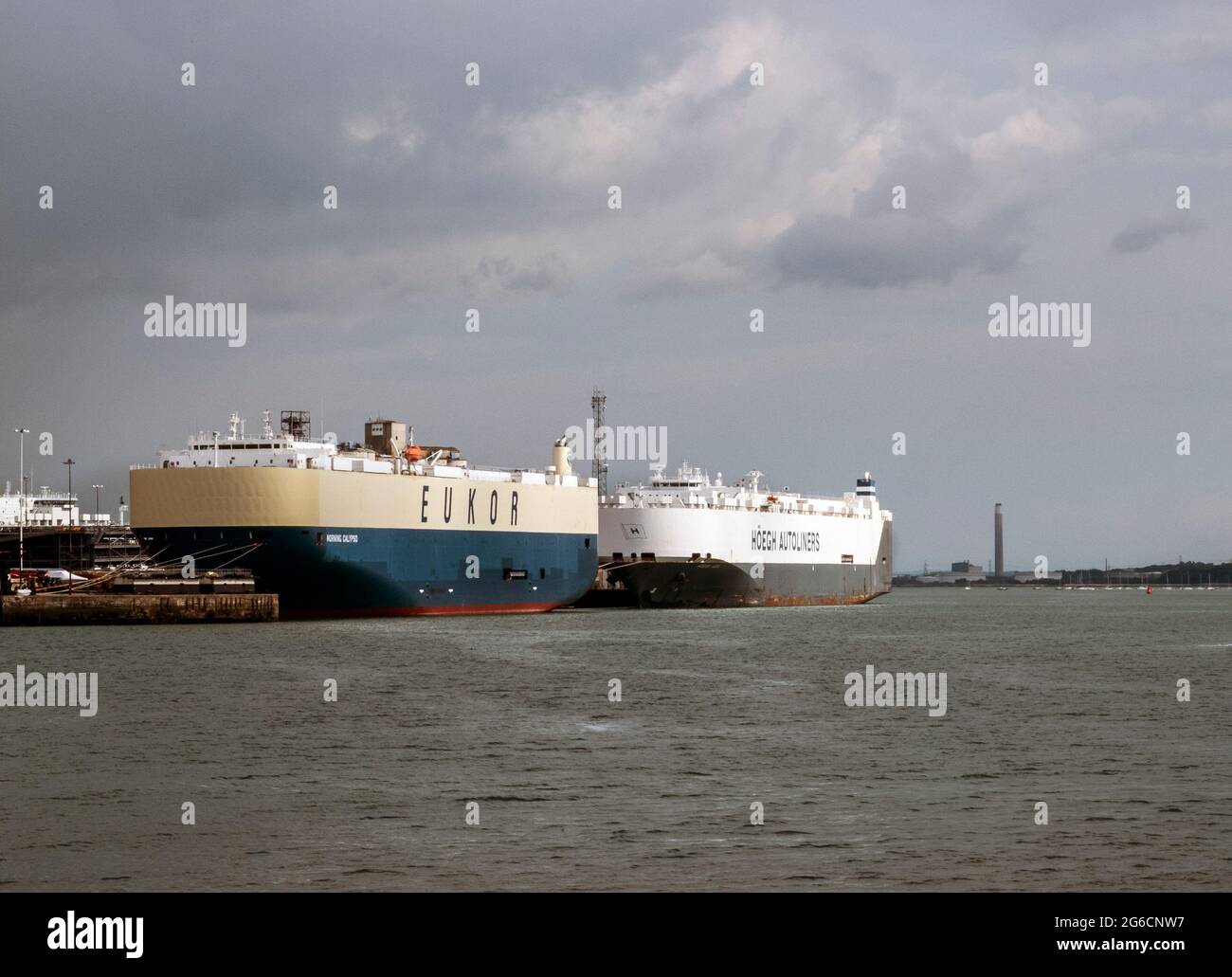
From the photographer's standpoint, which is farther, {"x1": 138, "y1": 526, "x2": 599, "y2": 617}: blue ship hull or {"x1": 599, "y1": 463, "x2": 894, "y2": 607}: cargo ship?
{"x1": 599, "y1": 463, "x2": 894, "y2": 607}: cargo ship

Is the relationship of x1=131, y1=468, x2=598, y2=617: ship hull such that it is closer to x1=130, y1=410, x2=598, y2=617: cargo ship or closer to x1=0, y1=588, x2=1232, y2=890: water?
x1=130, y1=410, x2=598, y2=617: cargo ship

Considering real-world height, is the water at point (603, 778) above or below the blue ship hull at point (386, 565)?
below

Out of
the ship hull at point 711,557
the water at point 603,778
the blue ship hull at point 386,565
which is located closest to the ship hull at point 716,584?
the ship hull at point 711,557
